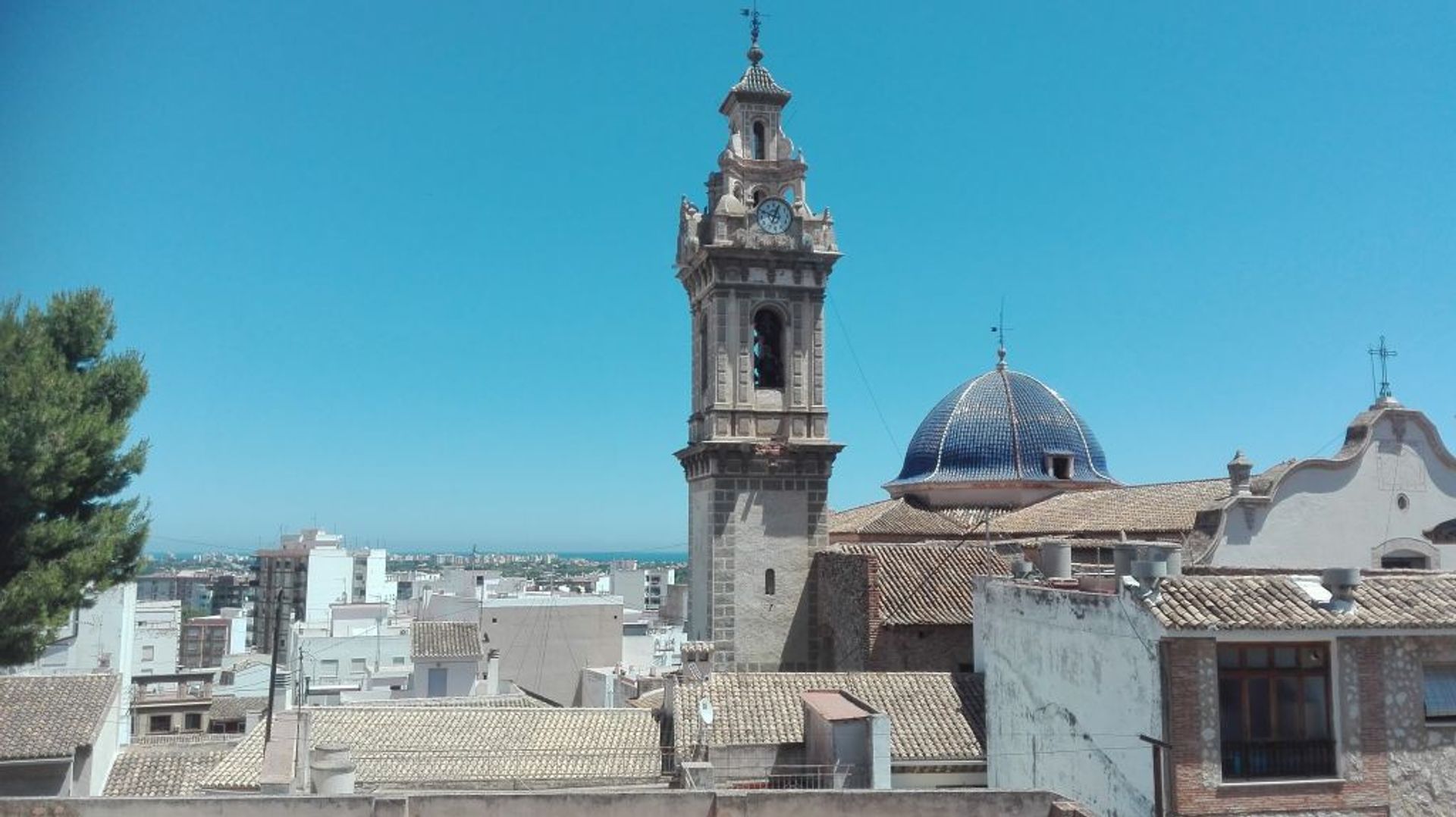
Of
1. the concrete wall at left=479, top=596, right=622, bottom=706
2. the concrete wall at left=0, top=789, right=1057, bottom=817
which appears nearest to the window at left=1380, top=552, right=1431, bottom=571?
the concrete wall at left=0, top=789, right=1057, bottom=817

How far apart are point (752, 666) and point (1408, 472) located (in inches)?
450

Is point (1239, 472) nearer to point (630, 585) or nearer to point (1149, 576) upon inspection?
point (1149, 576)

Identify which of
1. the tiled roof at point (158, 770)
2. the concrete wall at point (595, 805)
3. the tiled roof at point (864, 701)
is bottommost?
the tiled roof at point (158, 770)

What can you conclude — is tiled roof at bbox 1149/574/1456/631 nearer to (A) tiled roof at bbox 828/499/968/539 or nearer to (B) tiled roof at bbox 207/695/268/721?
(A) tiled roof at bbox 828/499/968/539

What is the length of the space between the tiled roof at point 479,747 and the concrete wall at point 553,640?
21.9 metres

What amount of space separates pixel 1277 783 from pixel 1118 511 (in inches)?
553

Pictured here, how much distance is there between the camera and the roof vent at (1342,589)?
39.9 ft

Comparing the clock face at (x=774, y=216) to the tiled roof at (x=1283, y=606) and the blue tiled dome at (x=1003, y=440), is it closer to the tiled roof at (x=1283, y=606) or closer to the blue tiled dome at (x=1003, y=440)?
the blue tiled dome at (x=1003, y=440)

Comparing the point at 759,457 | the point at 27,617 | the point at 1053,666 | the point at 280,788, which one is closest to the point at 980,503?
the point at 759,457

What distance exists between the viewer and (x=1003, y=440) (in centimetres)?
3000

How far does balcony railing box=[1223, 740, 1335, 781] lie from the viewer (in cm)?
1191

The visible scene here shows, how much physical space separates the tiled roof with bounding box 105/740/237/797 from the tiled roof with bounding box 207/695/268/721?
394 inches

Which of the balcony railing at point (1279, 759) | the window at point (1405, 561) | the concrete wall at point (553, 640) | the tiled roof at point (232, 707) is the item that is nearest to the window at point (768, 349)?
the window at point (1405, 561)

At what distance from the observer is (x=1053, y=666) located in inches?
572
